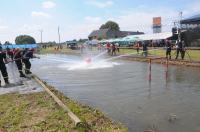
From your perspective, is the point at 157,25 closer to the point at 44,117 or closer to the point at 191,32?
the point at 191,32

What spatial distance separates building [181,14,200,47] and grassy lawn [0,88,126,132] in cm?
5230

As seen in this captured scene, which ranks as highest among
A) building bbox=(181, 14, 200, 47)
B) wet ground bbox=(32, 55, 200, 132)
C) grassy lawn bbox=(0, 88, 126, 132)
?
building bbox=(181, 14, 200, 47)

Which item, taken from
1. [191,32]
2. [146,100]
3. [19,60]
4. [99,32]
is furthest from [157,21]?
[146,100]

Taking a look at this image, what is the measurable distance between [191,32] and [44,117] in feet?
188

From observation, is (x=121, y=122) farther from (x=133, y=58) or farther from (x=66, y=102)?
(x=133, y=58)

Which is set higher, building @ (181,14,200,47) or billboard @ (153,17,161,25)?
billboard @ (153,17,161,25)

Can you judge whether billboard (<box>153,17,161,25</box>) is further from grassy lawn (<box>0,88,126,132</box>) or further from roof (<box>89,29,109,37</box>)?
grassy lawn (<box>0,88,126,132</box>)

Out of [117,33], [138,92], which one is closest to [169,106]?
[138,92]

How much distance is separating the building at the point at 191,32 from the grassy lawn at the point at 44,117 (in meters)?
52.3

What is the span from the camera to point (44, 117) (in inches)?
393

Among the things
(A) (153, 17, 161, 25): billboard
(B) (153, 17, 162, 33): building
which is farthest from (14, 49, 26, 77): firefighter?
(A) (153, 17, 161, 25): billboard

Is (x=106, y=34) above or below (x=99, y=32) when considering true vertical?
below

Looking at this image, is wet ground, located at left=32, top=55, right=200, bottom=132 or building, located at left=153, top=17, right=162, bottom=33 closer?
wet ground, located at left=32, top=55, right=200, bottom=132

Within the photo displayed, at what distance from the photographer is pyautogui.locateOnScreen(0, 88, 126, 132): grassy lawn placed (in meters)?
8.78
